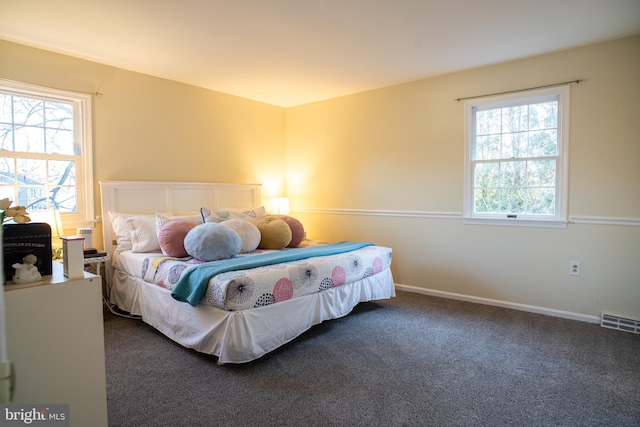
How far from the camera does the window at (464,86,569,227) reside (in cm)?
327

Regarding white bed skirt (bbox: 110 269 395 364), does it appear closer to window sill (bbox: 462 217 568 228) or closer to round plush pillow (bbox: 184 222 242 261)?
round plush pillow (bbox: 184 222 242 261)

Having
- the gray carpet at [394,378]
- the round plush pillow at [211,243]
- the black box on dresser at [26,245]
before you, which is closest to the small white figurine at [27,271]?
the black box on dresser at [26,245]

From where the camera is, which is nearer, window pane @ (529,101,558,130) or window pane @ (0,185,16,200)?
window pane @ (0,185,16,200)

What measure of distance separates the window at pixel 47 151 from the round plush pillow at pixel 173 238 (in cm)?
97

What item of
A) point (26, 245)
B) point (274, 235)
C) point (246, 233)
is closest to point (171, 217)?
point (246, 233)

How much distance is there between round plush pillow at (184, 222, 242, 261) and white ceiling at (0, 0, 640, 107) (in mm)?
1621

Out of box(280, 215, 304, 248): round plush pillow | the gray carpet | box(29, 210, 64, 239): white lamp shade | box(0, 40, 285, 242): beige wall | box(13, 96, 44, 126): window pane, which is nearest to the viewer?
the gray carpet

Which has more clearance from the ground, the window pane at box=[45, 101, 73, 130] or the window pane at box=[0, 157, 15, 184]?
the window pane at box=[45, 101, 73, 130]

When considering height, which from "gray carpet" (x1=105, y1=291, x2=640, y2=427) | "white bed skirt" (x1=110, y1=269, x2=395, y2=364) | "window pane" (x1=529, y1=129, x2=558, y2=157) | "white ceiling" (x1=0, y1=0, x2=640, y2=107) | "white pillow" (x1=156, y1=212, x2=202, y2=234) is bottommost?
"gray carpet" (x1=105, y1=291, x2=640, y2=427)

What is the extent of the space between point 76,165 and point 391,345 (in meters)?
3.34

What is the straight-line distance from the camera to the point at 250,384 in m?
2.10

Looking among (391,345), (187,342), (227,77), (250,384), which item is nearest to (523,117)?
(391,345)

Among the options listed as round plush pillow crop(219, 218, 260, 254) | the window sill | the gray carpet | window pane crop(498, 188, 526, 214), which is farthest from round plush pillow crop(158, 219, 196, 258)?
window pane crop(498, 188, 526, 214)

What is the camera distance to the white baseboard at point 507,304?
A: 10.4 feet
